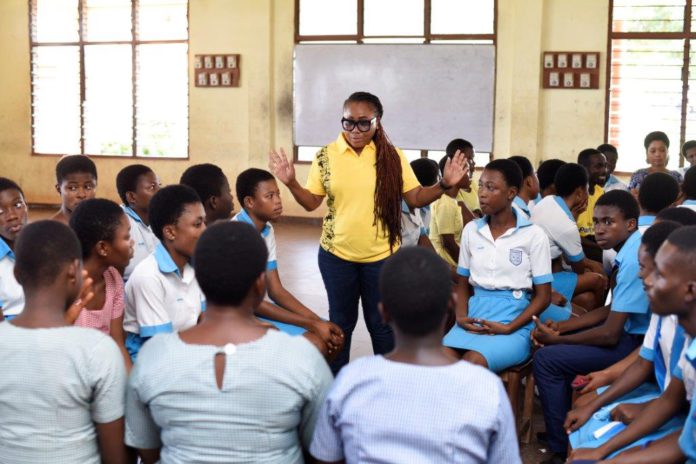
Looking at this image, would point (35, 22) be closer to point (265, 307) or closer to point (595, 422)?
point (265, 307)

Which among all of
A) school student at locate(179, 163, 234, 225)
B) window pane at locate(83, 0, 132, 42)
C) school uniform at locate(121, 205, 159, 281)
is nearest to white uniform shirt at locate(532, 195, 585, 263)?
school student at locate(179, 163, 234, 225)

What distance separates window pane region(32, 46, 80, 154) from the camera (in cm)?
1145

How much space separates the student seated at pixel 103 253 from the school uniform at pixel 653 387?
1415mm

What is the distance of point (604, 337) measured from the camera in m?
2.97

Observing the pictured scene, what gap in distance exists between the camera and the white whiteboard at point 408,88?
957 cm

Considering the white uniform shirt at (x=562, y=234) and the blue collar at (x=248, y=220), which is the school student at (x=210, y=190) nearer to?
the blue collar at (x=248, y=220)

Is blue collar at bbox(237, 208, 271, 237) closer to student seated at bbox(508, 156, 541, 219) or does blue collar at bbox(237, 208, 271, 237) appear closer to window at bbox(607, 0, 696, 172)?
student seated at bbox(508, 156, 541, 219)

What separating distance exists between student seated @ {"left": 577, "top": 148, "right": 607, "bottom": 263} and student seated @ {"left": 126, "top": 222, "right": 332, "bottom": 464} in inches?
128

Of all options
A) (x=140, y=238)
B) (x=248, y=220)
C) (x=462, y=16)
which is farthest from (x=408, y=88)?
(x=140, y=238)

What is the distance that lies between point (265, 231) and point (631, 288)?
1.54 m

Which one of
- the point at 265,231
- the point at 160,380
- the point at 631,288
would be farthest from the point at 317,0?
the point at 160,380

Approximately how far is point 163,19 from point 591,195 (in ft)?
24.3

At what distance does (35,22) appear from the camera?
455 inches

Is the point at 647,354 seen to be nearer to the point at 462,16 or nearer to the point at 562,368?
the point at 562,368
